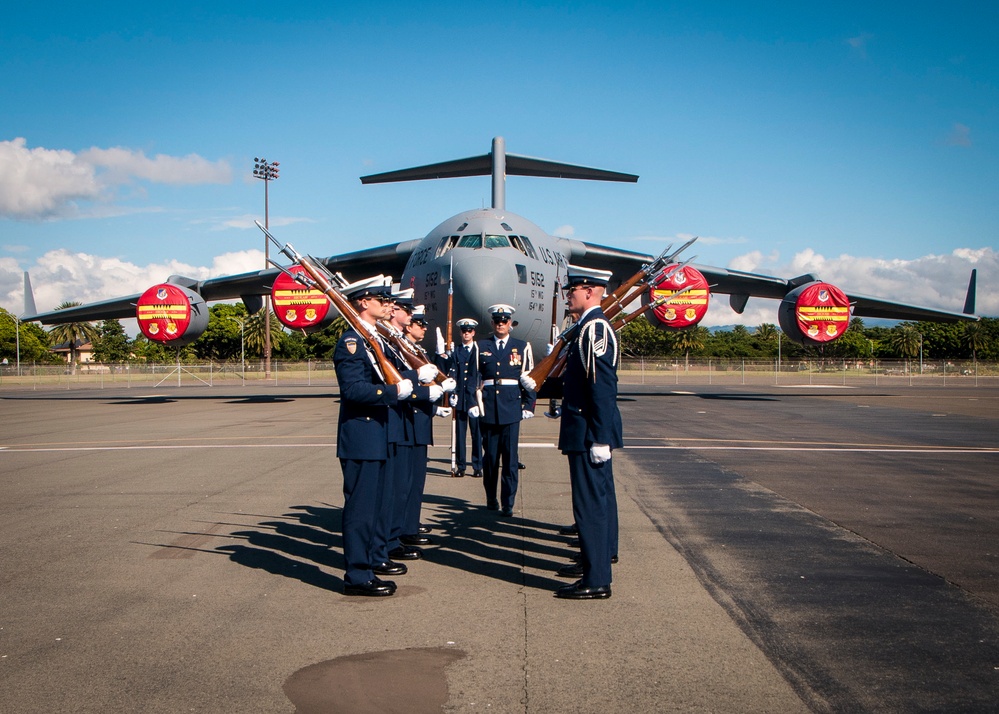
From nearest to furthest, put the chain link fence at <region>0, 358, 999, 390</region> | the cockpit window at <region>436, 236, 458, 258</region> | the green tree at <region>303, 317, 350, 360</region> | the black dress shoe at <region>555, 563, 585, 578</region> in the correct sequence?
the black dress shoe at <region>555, 563, 585, 578</region>, the cockpit window at <region>436, 236, 458, 258</region>, the chain link fence at <region>0, 358, 999, 390</region>, the green tree at <region>303, 317, 350, 360</region>

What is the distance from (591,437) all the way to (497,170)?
1901cm

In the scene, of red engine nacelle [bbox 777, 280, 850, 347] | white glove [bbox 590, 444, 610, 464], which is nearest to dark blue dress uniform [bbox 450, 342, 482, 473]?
white glove [bbox 590, 444, 610, 464]

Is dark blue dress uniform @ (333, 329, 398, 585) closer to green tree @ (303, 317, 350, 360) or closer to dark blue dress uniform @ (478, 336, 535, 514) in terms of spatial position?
dark blue dress uniform @ (478, 336, 535, 514)

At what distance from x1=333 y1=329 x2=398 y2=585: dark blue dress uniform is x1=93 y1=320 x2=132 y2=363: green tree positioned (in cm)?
Answer: 9921

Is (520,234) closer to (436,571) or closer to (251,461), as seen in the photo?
(251,461)

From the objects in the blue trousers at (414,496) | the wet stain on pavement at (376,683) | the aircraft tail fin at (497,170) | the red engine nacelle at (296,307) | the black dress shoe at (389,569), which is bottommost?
the black dress shoe at (389,569)

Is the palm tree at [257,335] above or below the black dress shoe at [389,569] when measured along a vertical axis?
above

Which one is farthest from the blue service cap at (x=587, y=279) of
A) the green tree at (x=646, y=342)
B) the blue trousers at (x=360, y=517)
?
the green tree at (x=646, y=342)

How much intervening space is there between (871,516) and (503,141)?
18085mm

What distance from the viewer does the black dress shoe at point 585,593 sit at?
5.11 meters

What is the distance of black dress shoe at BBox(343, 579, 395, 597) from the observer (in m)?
5.20

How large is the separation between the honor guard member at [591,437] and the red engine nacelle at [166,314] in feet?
72.9

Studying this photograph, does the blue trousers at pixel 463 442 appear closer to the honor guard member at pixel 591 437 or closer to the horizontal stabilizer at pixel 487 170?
the honor guard member at pixel 591 437

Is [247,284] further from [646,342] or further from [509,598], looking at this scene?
[646,342]
